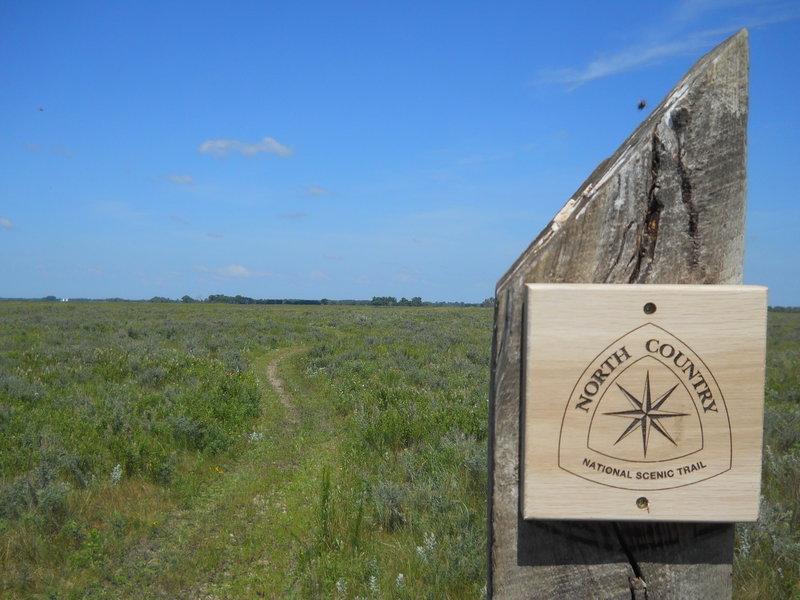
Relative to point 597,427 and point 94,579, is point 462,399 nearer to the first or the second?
point 94,579

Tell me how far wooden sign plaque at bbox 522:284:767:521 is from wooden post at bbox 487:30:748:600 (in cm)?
6

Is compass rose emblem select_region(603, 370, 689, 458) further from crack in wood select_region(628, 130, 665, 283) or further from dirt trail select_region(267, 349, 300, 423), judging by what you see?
dirt trail select_region(267, 349, 300, 423)

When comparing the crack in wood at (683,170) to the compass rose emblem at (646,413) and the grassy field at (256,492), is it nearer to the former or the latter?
the compass rose emblem at (646,413)

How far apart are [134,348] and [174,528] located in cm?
1247

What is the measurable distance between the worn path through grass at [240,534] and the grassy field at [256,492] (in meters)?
0.02

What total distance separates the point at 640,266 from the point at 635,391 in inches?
12.0

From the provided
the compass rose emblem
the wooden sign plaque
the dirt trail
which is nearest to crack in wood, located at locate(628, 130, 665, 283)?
the wooden sign plaque

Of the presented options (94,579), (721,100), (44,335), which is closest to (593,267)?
(721,100)

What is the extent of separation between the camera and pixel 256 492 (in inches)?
256

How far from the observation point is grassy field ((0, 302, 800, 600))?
169 inches

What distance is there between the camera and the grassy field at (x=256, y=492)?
14.1ft

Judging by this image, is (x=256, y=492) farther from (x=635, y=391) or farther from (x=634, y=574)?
(x=635, y=391)

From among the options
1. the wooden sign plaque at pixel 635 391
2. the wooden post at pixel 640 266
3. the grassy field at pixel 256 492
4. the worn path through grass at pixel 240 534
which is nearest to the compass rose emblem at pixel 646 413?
the wooden sign plaque at pixel 635 391

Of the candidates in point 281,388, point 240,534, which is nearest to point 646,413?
point 240,534
